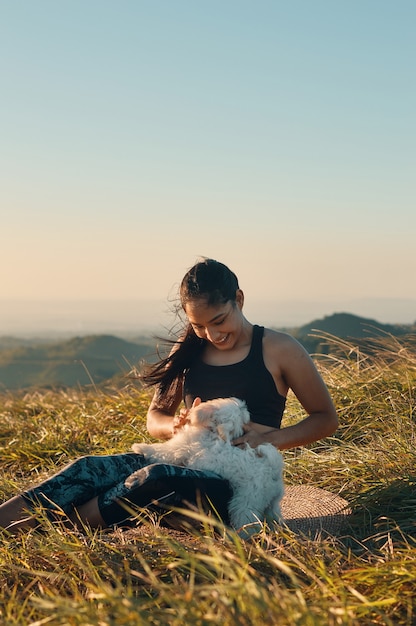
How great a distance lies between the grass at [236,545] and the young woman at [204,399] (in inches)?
6.0

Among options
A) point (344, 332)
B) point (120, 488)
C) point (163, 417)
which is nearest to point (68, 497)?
point (120, 488)

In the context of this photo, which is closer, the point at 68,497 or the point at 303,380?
the point at 68,497

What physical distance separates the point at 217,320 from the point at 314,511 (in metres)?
1.29

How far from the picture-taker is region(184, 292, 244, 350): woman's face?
3.97 metres

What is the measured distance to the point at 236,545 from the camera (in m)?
2.72

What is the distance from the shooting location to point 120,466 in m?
4.01

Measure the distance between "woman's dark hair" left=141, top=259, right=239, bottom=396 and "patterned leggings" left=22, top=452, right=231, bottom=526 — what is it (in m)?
0.76

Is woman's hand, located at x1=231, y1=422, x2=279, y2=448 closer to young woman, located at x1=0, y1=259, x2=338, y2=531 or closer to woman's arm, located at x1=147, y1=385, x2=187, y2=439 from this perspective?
young woman, located at x1=0, y1=259, x2=338, y2=531

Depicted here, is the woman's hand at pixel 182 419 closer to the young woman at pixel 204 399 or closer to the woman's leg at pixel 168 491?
the young woman at pixel 204 399

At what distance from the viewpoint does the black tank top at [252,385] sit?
4145 millimetres

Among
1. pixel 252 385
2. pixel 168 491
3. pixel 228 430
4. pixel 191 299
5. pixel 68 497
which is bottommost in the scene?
pixel 68 497

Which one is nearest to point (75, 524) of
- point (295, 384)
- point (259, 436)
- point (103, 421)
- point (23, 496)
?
point (23, 496)

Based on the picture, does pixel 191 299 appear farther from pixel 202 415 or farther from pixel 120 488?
pixel 120 488

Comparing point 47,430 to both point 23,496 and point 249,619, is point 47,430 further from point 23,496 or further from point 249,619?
point 249,619
